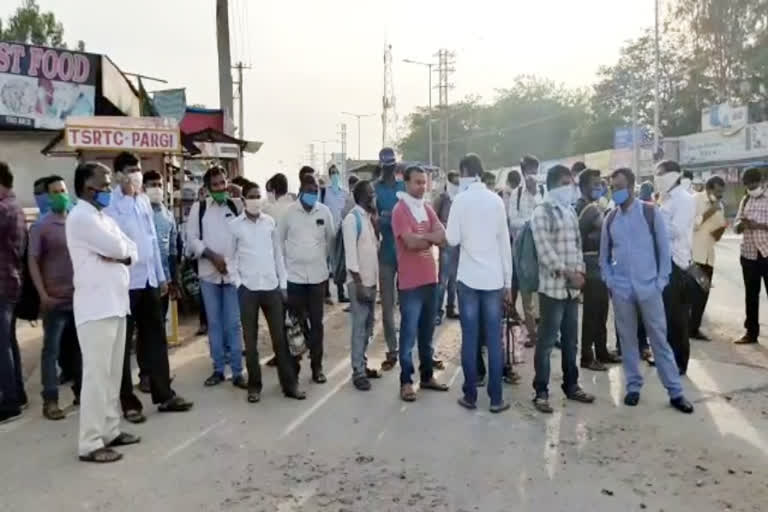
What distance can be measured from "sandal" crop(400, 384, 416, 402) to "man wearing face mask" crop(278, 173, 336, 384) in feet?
3.02

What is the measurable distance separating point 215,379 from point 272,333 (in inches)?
35.9

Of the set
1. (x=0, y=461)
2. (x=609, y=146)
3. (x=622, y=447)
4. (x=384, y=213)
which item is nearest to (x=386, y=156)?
(x=384, y=213)

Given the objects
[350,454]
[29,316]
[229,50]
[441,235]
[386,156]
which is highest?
[229,50]

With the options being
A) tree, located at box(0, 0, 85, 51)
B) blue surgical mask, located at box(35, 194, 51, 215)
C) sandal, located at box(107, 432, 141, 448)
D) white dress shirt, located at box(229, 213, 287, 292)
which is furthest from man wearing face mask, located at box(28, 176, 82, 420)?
tree, located at box(0, 0, 85, 51)

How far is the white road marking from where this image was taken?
4.76 metres

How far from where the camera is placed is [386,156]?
22.2ft

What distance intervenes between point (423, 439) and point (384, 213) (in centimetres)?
247

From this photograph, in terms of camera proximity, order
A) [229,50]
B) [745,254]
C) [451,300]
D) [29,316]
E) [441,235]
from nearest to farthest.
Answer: [441,235] → [29,316] → [745,254] → [451,300] → [229,50]

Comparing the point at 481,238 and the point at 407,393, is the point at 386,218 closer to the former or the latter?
the point at 481,238

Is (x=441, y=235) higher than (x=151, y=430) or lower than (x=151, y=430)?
higher

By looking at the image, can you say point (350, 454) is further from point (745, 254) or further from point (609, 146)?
point (609, 146)

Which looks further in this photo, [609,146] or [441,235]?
[609,146]

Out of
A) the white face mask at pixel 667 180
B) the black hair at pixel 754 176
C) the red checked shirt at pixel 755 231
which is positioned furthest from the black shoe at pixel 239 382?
the black hair at pixel 754 176

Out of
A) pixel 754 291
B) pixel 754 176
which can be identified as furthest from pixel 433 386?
pixel 754 176
